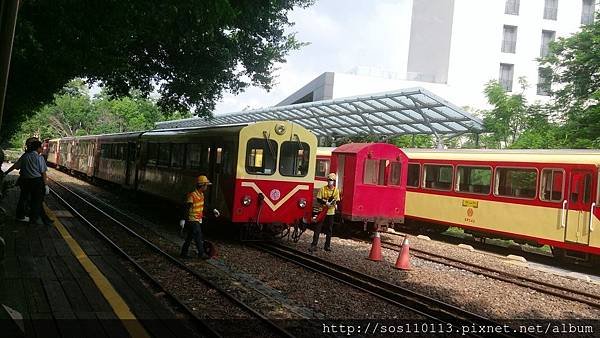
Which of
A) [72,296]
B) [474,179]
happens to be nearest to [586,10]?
[474,179]

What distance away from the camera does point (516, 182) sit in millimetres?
13461

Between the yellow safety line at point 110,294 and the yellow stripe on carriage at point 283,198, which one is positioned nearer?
the yellow safety line at point 110,294

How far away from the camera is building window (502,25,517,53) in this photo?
1478 inches

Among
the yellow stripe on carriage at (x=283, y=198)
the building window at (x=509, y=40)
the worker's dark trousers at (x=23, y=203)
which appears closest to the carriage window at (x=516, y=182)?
the yellow stripe on carriage at (x=283, y=198)

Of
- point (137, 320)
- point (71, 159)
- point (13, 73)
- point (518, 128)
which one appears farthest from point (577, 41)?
point (71, 159)

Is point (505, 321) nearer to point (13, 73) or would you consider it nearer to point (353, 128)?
point (13, 73)

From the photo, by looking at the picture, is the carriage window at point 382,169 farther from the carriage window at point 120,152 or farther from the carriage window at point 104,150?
the carriage window at point 104,150

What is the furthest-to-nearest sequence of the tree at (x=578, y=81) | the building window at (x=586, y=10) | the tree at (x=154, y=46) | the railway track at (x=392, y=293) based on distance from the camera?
the building window at (x=586, y=10) < the tree at (x=578, y=81) < the tree at (x=154, y=46) < the railway track at (x=392, y=293)

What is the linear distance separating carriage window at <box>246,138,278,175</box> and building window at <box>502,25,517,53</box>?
102 feet

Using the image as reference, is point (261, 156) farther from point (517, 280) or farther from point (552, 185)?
point (552, 185)

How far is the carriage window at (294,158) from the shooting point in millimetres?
11555

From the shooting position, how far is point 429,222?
53.4 ft

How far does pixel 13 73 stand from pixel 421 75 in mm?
30191

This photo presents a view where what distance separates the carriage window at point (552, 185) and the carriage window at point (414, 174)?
4335 millimetres
